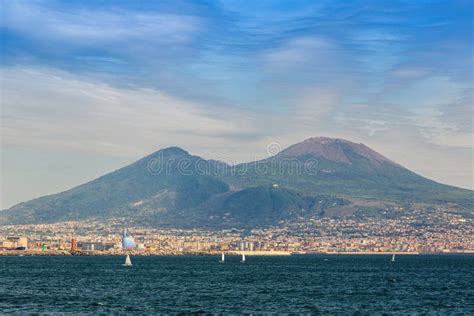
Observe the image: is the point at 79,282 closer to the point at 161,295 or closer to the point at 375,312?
the point at 161,295

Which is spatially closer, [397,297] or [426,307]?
[426,307]

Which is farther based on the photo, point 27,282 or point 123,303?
point 27,282

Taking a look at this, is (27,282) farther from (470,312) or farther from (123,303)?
(470,312)

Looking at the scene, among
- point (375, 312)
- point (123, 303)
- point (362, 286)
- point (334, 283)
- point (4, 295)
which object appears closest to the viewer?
point (375, 312)

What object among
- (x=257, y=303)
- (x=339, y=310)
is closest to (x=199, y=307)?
(x=257, y=303)

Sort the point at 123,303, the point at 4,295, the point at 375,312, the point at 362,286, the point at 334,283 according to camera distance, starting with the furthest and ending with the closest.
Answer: the point at 334,283 → the point at 362,286 → the point at 4,295 → the point at 123,303 → the point at 375,312

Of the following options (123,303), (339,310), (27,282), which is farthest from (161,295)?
(27,282)

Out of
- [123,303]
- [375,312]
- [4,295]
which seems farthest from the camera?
[4,295]

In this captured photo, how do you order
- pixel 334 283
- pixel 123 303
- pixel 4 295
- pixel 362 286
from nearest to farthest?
pixel 123 303
pixel 4 295
pixel 362 286
pixel 334 283

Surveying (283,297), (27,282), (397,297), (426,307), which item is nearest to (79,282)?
(27,282)
